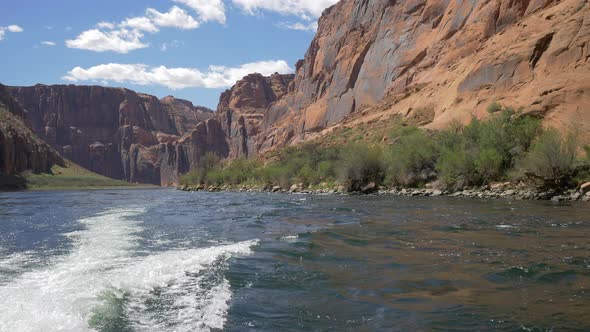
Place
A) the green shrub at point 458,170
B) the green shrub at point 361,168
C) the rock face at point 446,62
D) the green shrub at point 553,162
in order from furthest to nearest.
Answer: the green shrub at point 361,168 → the rock face at point 446,62 → the green shrub at point 458,170 → the green shrub at point 553,162

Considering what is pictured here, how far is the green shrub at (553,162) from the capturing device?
76.6 feet

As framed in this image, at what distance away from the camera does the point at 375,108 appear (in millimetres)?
70750

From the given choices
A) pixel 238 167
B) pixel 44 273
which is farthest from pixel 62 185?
pixel 44 273

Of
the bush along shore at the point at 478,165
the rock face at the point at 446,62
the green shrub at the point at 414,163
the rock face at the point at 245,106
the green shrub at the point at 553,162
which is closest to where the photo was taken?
the green shrub at the point at 553,162

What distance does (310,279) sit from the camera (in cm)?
878

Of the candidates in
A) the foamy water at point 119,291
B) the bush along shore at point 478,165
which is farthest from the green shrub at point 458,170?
the foamy water at point 119,291

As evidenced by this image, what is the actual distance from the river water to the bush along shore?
8.75m

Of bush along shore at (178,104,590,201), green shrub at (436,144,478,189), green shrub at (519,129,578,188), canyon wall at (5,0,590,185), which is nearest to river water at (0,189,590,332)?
green shrub at (519,129,578,188)

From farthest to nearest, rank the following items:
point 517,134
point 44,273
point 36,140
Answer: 1. point 36,140
2. point 517,134
3. point 44,273

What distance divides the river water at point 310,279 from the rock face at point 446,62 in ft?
76.7

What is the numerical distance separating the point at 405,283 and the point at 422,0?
74210 millimetres

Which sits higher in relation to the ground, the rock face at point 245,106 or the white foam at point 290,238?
the rock face at point 245,106

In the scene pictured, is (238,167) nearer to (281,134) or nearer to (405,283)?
(281,134)

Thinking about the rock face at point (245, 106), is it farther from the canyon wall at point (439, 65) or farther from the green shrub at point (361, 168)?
the green shrub at point (361, 168)
